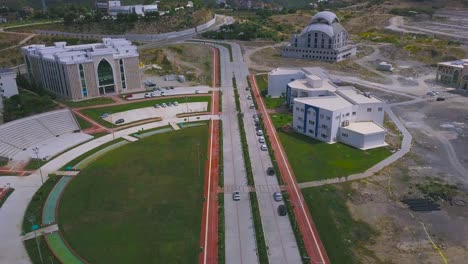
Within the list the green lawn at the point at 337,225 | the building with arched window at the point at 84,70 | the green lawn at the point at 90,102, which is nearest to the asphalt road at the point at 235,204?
the green lawn at the point at 337,225

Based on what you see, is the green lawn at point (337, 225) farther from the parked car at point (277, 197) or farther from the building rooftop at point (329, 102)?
the building rooftop at point (329, 102)

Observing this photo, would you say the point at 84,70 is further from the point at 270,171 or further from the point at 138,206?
the point at 270,171

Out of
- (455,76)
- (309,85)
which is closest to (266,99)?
(309,85)

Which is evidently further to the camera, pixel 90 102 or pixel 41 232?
pixel 90 102

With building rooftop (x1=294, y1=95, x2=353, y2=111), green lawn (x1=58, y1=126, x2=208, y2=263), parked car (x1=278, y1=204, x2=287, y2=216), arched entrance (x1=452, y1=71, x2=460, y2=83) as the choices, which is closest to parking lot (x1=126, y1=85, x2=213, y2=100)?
green lawn (x1=58, y1=126, x2=208, y2=263)

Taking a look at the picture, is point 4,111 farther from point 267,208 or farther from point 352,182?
point 352,182

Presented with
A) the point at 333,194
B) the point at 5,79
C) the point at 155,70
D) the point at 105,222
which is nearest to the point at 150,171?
the point at 105,222

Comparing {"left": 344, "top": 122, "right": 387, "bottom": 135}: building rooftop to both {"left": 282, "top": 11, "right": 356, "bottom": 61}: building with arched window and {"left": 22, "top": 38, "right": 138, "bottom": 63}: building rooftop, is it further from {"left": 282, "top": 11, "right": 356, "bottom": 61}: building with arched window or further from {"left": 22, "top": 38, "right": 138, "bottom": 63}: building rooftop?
{"left": 282, "top": 11, "right": 356, "bottom": 61}: building with arched window
